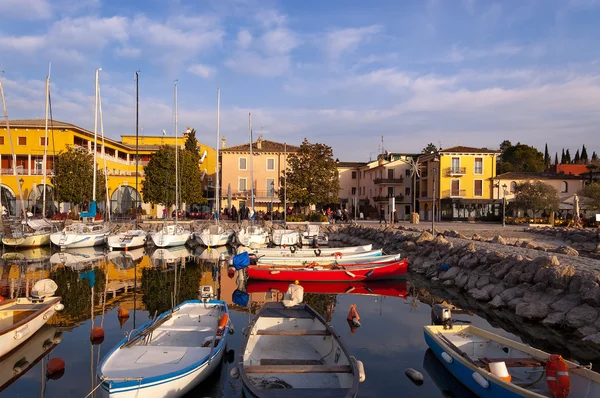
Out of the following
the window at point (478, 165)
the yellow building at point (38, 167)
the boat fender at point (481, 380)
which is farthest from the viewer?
the window at point (478, 165)

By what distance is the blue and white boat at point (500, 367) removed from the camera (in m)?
7.96

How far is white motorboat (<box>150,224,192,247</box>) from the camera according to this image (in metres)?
37.5

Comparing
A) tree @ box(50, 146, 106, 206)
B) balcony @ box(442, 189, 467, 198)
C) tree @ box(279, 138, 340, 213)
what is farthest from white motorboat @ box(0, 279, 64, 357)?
balcony @ box(442, 189, 467, 198)

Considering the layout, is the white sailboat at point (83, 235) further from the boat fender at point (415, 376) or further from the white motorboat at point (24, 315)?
the boat fender at point (415, 376)

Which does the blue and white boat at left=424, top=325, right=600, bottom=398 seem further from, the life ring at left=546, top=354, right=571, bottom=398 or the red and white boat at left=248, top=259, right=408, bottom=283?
the red and white boat at left=248, top=259, right=408, bottom=283

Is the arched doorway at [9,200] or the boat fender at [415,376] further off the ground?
the arched doorway at [9,200]

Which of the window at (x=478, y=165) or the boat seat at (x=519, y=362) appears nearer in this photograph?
the boat seat at (x=519, y=362)

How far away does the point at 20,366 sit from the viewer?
1121 cm

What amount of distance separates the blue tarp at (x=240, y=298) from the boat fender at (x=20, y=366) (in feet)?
25.7

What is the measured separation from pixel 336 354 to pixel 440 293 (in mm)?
12199

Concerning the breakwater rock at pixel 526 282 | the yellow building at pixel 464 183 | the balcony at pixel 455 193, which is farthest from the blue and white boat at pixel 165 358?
the balcony at pixel 455 193

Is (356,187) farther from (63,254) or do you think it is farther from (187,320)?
(187,320)

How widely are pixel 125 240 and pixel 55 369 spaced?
→ 87.1 ft

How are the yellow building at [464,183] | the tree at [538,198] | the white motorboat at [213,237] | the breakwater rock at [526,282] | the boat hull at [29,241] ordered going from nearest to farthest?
the breakwater rock at [526,282] → the boat hull at [29,241] → the white motorboat at [213,237] → the tree at [538,198] → the yellow building at [464,183]
